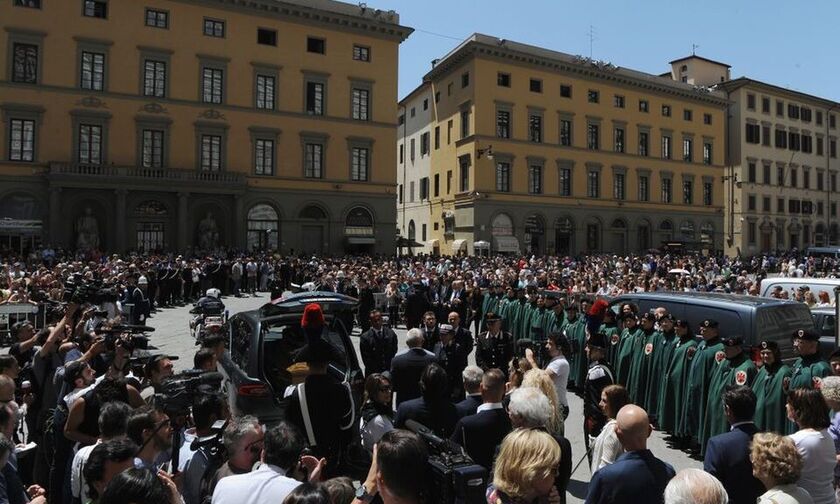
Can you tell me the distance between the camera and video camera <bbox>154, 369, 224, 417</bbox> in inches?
184

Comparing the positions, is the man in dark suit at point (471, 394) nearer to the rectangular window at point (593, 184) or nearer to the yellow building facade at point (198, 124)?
the yellow building facade at point (198, 124)

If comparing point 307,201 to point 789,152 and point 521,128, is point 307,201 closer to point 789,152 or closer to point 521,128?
point 521,128

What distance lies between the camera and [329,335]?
7730 millimetres

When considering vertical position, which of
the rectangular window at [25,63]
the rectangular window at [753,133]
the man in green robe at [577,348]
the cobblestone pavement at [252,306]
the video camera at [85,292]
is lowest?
the cobblestone pavement at [252,306]

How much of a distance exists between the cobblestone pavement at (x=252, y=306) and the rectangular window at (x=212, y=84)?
54.1ft

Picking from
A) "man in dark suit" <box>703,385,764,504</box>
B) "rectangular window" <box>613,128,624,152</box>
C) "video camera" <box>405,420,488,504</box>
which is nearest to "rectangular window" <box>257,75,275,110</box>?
"rectangular window" <box>613,128,624,152</box>

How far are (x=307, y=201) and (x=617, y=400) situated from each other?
120ft

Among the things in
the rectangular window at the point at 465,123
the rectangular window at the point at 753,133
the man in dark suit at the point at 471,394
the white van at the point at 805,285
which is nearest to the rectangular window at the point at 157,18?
the rectangular window at the point at 465,123

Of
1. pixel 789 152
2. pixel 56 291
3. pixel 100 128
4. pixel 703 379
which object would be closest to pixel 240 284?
pixel 56 291

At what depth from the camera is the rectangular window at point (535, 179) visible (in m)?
47.9

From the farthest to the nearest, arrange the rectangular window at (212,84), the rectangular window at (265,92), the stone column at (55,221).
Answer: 1. the rectangular window at (265,92)
2. the rectangular window at (212,84)
3. the stone column at (55,221)

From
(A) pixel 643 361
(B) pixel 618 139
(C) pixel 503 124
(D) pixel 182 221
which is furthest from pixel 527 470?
(B) pixel 618 139

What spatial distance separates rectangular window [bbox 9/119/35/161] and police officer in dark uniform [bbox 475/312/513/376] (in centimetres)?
3348

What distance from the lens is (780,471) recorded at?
3.51 metres
